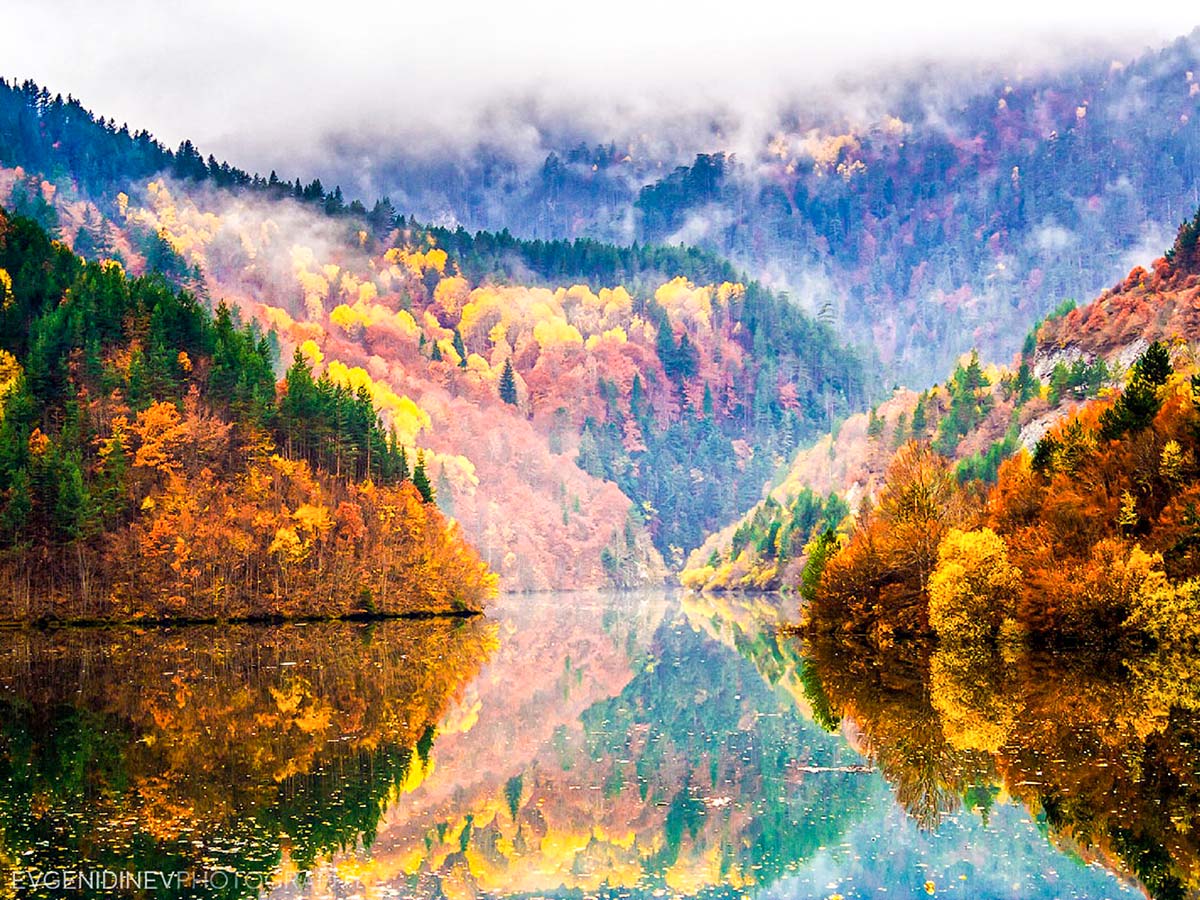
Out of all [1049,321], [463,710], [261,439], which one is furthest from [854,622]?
[1049,321]

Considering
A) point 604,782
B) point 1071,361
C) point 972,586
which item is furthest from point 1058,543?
point 1071,361

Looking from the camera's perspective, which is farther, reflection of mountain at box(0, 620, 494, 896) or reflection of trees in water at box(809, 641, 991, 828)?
reflection of trees in water at box(809, 641, 991, 828)

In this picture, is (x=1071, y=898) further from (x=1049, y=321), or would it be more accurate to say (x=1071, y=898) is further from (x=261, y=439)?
(x=1049, y=321)

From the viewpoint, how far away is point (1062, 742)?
130 feet

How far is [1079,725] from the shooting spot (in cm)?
4200

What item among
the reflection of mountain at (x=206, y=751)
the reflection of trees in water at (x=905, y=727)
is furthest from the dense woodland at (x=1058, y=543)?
the reflection of mountain at (x=206, y=751)

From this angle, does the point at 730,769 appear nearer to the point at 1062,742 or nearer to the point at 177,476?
the point at 1062,742

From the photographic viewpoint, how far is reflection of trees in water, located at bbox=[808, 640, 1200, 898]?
1153 inches

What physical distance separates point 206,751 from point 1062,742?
25335 millimetres

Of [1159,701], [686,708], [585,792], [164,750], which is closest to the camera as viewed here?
[585,792]

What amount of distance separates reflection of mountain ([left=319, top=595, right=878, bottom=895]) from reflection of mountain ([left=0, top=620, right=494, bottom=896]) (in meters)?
1.83

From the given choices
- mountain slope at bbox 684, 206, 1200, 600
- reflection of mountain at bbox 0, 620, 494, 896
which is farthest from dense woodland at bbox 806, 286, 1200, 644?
mountain slope at bbox 684, 206, 1200, 600

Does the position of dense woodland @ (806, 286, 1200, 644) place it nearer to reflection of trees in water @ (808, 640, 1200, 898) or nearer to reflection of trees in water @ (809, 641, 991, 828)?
reflection of trees in water @ (808, 640, 1200, 898)

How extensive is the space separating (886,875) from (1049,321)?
15757 cm
